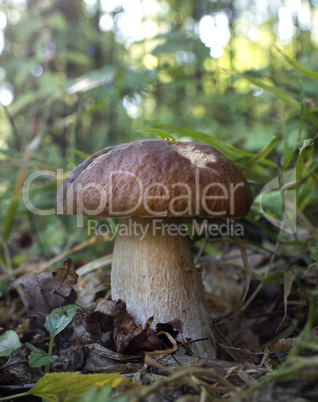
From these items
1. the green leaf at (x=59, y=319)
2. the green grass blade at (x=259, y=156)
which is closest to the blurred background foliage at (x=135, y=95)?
the green grass blade at (x=259, y=156)

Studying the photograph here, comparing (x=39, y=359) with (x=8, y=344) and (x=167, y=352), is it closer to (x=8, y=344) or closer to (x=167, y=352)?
(x=8, y=344)

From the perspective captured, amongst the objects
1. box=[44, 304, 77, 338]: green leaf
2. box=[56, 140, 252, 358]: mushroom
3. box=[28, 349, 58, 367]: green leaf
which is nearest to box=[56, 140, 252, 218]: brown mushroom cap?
box=[56, 140, 252, 358]: mushroom

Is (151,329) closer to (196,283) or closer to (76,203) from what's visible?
(196,283)

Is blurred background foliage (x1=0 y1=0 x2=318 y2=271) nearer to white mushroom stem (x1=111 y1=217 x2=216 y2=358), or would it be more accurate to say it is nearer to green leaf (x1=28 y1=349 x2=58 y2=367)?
white mushroom stem (x1=111 y1=217 x2=216 y2=358)

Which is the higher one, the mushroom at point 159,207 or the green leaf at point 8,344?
the mushroom at point 159,207

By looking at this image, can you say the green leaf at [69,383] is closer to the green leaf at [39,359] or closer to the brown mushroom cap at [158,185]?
the green leaf at [39,359]

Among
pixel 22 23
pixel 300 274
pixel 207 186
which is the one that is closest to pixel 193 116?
pixel 22 23

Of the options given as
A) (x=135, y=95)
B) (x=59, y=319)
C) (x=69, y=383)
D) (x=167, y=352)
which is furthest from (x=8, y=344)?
(x=135, y=95)
